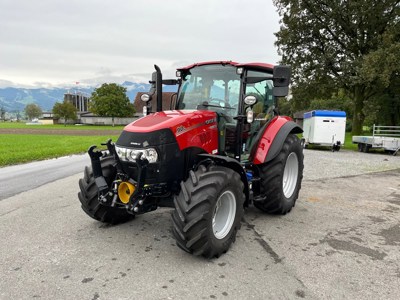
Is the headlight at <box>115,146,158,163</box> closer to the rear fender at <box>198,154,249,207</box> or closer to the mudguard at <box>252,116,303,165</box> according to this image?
the rear fender at <box>198,154,249,207</box>

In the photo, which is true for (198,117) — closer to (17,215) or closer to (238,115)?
(238,115)

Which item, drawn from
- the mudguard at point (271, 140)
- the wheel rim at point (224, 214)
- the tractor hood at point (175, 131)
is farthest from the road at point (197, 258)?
the tractor hood at point (175, 131)

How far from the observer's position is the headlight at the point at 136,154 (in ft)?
12.1

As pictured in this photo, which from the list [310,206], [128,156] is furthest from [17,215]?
[310,206]

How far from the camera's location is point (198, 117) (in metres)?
4.10

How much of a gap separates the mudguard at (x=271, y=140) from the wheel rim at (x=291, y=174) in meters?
0.61

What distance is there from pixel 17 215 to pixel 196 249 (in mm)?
3495

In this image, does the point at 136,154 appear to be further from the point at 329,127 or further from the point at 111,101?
the point at 111,101

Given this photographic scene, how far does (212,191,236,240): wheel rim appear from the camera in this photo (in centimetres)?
389

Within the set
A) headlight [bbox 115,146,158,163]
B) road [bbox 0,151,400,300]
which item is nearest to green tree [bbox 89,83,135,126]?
road [bbox 0,151,400,300]

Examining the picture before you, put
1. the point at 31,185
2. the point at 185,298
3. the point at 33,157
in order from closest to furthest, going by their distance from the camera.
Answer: the point at 185,298 → the point at 31,185 → the point at 33,157

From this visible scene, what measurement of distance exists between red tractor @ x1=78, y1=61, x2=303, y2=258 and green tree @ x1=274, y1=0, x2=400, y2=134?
54.6 ft

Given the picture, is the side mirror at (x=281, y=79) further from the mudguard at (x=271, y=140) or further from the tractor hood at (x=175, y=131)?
the tractor hood at (x=175, y=131)

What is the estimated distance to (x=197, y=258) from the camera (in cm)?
367
